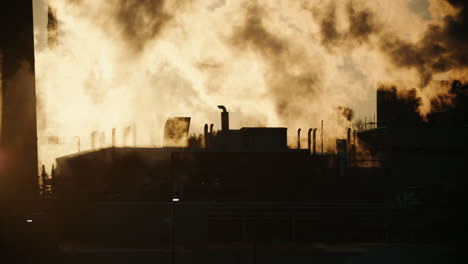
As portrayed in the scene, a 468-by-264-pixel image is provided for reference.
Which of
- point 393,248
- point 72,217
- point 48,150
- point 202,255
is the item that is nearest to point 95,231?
point 72,217

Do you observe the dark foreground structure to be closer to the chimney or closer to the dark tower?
the chimney

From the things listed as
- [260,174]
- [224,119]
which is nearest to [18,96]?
[260,174]

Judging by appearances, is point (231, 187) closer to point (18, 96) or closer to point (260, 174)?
point (260, 174)

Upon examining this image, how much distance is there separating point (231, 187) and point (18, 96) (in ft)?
90.0

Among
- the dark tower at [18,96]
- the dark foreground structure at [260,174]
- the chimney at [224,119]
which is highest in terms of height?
the chimney at [224,119]

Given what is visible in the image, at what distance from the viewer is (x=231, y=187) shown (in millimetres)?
33250

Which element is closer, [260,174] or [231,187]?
[231,187]

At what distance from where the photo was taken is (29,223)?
20.7 ft

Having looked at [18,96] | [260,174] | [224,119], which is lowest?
[260,174]

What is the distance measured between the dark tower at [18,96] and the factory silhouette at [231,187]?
0.01m

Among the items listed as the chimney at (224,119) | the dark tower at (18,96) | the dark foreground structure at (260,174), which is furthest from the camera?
the chimney at (224,119)

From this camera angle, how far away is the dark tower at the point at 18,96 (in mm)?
6094

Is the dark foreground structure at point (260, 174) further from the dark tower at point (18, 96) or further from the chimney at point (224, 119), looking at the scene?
the dark tower at point (18, 96)

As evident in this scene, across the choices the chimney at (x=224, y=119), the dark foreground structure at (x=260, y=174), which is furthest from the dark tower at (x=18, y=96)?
the chimney at (x=224, y=119)
